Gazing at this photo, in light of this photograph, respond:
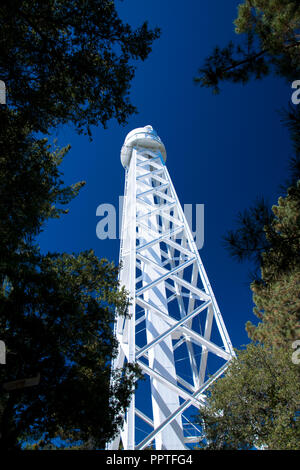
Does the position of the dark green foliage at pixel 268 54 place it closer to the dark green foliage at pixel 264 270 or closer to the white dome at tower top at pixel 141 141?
the dark green foliage at pixel 264 270

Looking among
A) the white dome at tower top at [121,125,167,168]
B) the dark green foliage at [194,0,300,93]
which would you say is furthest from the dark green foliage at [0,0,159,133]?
the white dome at tower top at [121,125,167,168]

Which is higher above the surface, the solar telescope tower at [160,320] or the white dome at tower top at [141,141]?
the white dome at tower top at [141,141]

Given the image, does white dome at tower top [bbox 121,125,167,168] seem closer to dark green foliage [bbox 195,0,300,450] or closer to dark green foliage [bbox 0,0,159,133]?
dark green foliage [bbox 195,0,300,450]

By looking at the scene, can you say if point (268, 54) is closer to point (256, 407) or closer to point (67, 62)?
point (67, 62)

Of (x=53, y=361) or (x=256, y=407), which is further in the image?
(x=256, y=407)

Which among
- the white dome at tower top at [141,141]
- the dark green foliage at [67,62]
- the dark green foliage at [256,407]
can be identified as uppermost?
the white dome at tower top at [141,141]

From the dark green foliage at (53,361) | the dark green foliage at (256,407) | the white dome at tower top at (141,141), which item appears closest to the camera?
the dark green foliage at (53,361)

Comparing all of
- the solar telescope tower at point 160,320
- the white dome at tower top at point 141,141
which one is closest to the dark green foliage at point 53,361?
the solar telescope tower at point 160,320

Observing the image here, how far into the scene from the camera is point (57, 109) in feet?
16.8

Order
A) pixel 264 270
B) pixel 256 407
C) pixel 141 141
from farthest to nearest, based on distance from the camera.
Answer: pixel 141 141, pixel 256 407, pixel 264 270

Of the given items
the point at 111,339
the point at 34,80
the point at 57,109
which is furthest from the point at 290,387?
the point at 34,80

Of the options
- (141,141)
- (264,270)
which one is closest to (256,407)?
(264,270)

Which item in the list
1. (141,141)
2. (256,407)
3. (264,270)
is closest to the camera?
(264,270)
